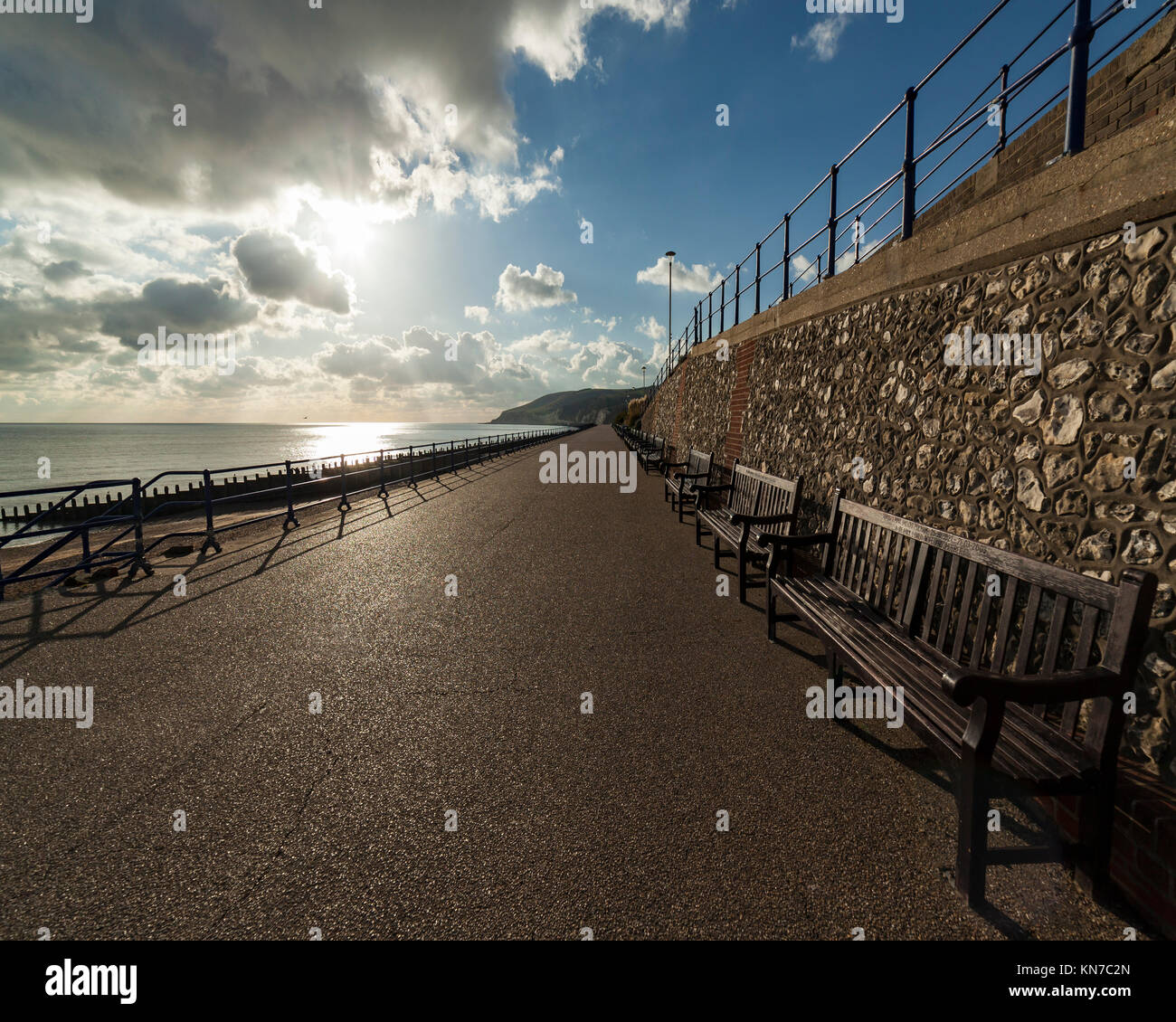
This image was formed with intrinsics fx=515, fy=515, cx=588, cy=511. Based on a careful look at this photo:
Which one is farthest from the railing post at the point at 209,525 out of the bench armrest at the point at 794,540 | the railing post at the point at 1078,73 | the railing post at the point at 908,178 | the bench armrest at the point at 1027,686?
the railing post at the point at 1078,73

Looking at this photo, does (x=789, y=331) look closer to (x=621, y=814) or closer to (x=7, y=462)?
(x=621, y=814)

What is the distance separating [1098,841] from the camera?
1.90 meters

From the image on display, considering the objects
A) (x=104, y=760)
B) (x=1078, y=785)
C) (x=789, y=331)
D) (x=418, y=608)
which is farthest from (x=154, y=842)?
(x=789, y=331)

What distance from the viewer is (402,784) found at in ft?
8.08

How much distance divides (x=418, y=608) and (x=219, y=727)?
1977mm

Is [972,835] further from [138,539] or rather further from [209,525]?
[209,525]

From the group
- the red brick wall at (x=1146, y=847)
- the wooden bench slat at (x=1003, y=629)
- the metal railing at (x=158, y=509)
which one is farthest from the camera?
the metal railing at (x=158, y=509)

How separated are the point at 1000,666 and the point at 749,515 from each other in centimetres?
376

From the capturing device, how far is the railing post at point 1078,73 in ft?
9.77
